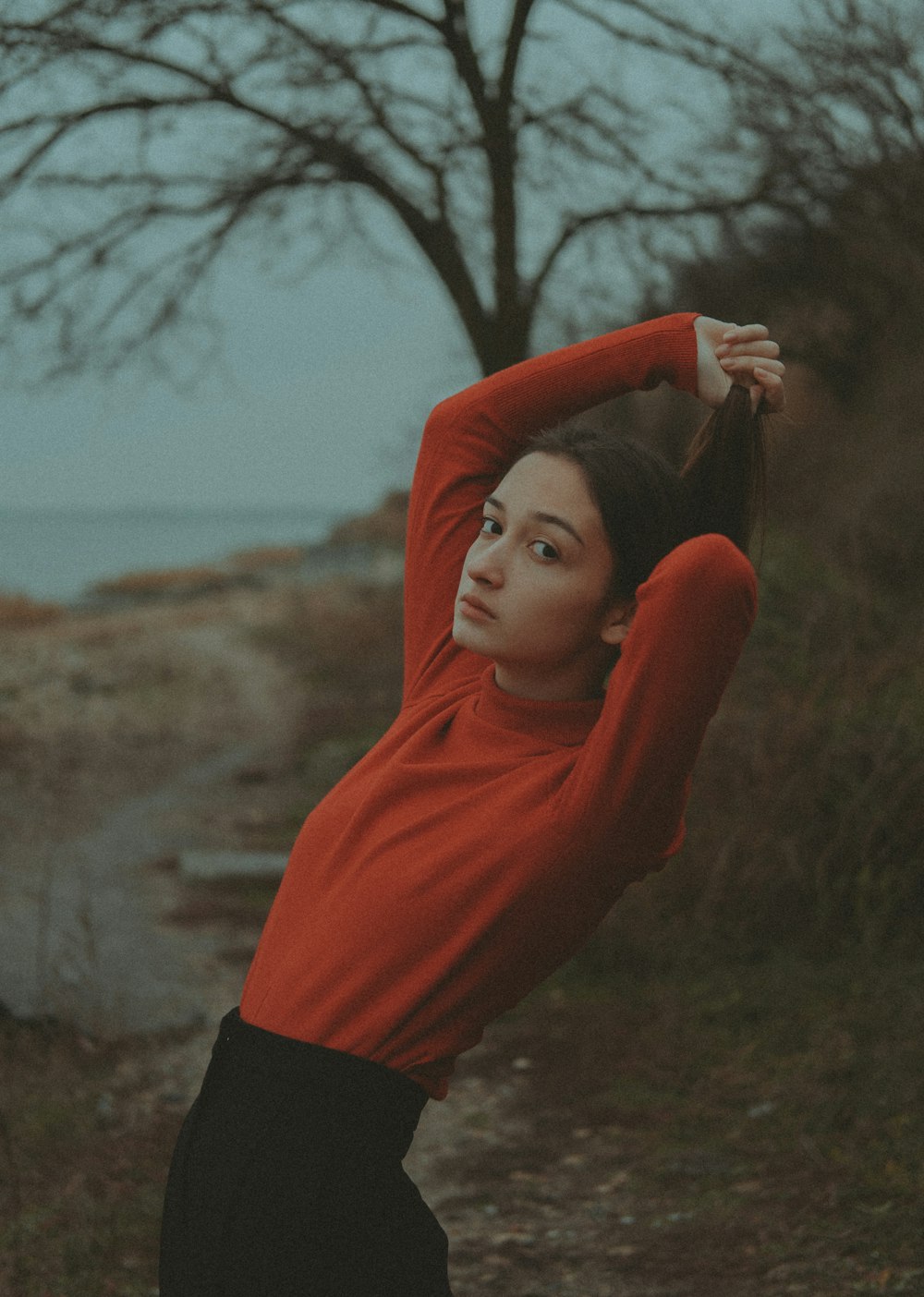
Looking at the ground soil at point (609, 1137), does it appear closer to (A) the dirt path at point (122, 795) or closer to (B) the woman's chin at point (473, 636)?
(A) the dirt path at point (122, 795)

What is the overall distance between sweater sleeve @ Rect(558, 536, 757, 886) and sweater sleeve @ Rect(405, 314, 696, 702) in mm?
550

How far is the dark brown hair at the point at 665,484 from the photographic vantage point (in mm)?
1784

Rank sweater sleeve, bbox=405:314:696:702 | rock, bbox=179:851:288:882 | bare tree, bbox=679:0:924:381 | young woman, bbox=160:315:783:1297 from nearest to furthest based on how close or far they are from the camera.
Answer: young woman, bbox=160:315:783:1297 → sweater sleeve, bbox=405:314:696:702 → bare tree, bbox=679:0:924:381 → rock, bbox=179:851:288:882

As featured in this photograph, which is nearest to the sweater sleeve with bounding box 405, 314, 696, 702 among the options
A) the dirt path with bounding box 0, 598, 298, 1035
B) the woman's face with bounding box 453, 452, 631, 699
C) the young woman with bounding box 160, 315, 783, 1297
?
the young woman with bounding box 160, 315, 783, 1297

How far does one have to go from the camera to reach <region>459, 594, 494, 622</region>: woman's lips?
1.78 m

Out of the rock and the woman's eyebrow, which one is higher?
the woman's eyebrow

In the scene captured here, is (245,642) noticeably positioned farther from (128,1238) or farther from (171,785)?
(128,1238)

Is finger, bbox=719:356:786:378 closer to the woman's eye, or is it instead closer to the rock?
the woman's eye

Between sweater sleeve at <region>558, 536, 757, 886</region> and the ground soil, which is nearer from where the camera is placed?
sweater sleeve at <region>558, 536, 757, 886</region>

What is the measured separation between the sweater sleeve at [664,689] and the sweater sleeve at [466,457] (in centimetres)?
55

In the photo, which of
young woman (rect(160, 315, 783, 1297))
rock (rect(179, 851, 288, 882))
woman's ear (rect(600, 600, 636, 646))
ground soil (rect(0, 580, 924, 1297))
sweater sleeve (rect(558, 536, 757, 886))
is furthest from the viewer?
rock (rect(179, 851, 288, 882))

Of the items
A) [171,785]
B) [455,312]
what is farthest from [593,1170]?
[171,785]

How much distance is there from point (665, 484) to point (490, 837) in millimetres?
550

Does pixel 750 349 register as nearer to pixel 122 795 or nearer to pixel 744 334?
pixel 744 334
